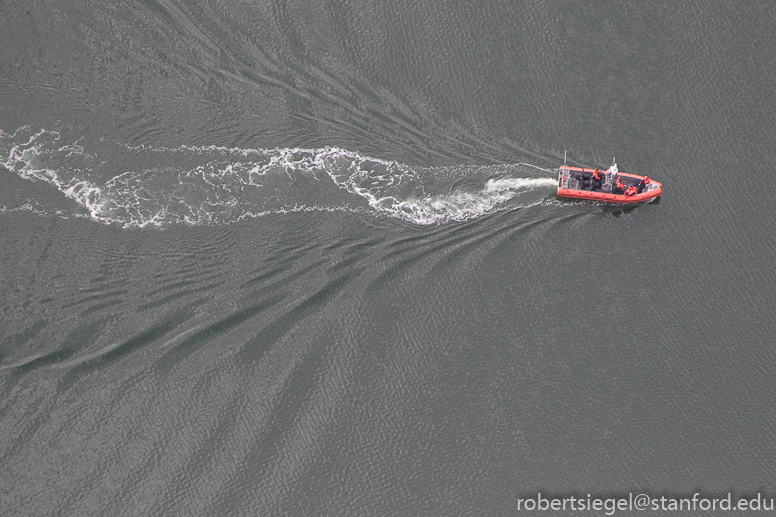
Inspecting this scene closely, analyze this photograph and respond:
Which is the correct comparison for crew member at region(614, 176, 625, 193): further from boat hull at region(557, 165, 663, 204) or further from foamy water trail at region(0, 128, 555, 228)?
foamy water trail at region(0, 128, 555, 228)

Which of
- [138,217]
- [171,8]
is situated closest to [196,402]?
[138,217]

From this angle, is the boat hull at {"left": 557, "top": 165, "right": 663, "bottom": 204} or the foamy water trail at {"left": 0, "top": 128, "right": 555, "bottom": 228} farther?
the foamy water trail at {"left": 0, "top": 128, "right": 555, "bottom": 228}

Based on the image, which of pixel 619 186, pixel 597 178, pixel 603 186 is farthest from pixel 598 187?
pixel 619 186

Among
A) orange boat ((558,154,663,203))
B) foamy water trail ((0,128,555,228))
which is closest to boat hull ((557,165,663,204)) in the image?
orange boat ((558,154,663,203))

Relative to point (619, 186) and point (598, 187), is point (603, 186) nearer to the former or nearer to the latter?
point (598, 187)

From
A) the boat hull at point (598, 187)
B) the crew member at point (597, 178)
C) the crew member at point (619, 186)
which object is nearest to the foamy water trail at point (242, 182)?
the boat hull at point (598, 187)

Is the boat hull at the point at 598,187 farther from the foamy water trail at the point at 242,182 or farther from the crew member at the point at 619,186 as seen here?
the foamy water trail at the point at 242,182
